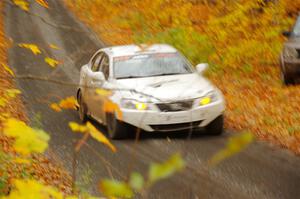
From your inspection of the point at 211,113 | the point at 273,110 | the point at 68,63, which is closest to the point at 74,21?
the point at 68,63

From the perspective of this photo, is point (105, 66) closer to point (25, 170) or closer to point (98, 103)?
point (98, 103)

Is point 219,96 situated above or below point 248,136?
below

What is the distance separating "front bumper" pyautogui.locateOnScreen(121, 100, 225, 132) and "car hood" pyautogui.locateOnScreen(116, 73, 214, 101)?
0.82 ft

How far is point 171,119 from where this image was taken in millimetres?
11852

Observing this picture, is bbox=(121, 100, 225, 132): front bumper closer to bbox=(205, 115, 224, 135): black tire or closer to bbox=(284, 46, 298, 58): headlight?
bbox=(205, 115, 224, 135): black tire

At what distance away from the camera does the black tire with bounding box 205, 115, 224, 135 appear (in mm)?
12319

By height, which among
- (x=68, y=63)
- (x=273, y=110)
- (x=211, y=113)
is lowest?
(x=68, y=63)

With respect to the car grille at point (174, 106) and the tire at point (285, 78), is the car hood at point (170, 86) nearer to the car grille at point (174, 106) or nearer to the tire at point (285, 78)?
the car grille at point (174, 106)

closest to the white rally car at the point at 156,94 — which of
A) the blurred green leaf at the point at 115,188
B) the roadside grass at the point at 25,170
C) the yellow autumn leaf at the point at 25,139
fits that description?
the roadside grass at the point at 25,170

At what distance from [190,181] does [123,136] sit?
143 inches

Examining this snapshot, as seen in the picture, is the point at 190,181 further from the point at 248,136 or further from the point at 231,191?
the point at 248,136

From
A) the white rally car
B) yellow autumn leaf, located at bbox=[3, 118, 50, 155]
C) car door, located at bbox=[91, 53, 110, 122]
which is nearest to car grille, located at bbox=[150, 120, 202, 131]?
the white rally car

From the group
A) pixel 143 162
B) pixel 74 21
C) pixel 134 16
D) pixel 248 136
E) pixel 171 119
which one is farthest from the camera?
pixel 74 21

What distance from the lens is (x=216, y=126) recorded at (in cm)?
1238
